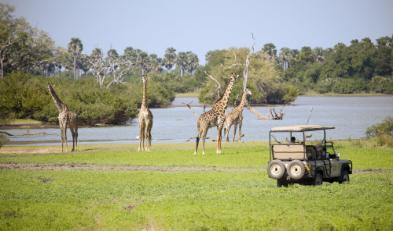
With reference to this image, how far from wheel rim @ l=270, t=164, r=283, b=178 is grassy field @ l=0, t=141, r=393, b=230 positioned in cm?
41

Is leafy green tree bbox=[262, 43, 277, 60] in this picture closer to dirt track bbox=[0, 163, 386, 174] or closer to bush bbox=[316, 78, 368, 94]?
bush bbox=[316, 78, 368, 94]

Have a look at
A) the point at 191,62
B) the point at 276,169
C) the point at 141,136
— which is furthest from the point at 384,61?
the point at 276,169

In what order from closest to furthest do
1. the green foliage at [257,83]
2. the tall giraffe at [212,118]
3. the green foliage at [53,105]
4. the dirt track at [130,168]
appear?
1. the dirt track at [130,168]
2. the tall giraffe at [212,118]
3. the green foliage at [53,105]
4. the green foliage at [257,83]

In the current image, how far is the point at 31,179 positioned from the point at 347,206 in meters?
11.6

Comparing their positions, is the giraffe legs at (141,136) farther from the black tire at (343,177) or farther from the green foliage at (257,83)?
the green foliage at (257,83)

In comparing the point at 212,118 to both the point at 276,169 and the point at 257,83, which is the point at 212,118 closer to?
the point at 276,169

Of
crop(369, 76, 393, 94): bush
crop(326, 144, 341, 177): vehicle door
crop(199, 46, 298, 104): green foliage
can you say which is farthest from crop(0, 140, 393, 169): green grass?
crop(369, 76, 393, 94): bush

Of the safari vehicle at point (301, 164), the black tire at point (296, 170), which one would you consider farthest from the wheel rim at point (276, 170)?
the black tire at point (296, 170)

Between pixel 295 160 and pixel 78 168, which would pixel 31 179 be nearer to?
pixel 78 168

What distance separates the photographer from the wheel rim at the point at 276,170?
2038 centimetres

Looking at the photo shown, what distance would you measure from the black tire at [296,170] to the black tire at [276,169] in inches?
9.1

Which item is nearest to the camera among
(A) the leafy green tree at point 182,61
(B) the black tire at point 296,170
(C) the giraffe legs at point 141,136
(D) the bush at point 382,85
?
(B) the black tire at point 296,170

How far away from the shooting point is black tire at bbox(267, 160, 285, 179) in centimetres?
2036

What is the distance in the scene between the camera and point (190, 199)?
61.5 ft
